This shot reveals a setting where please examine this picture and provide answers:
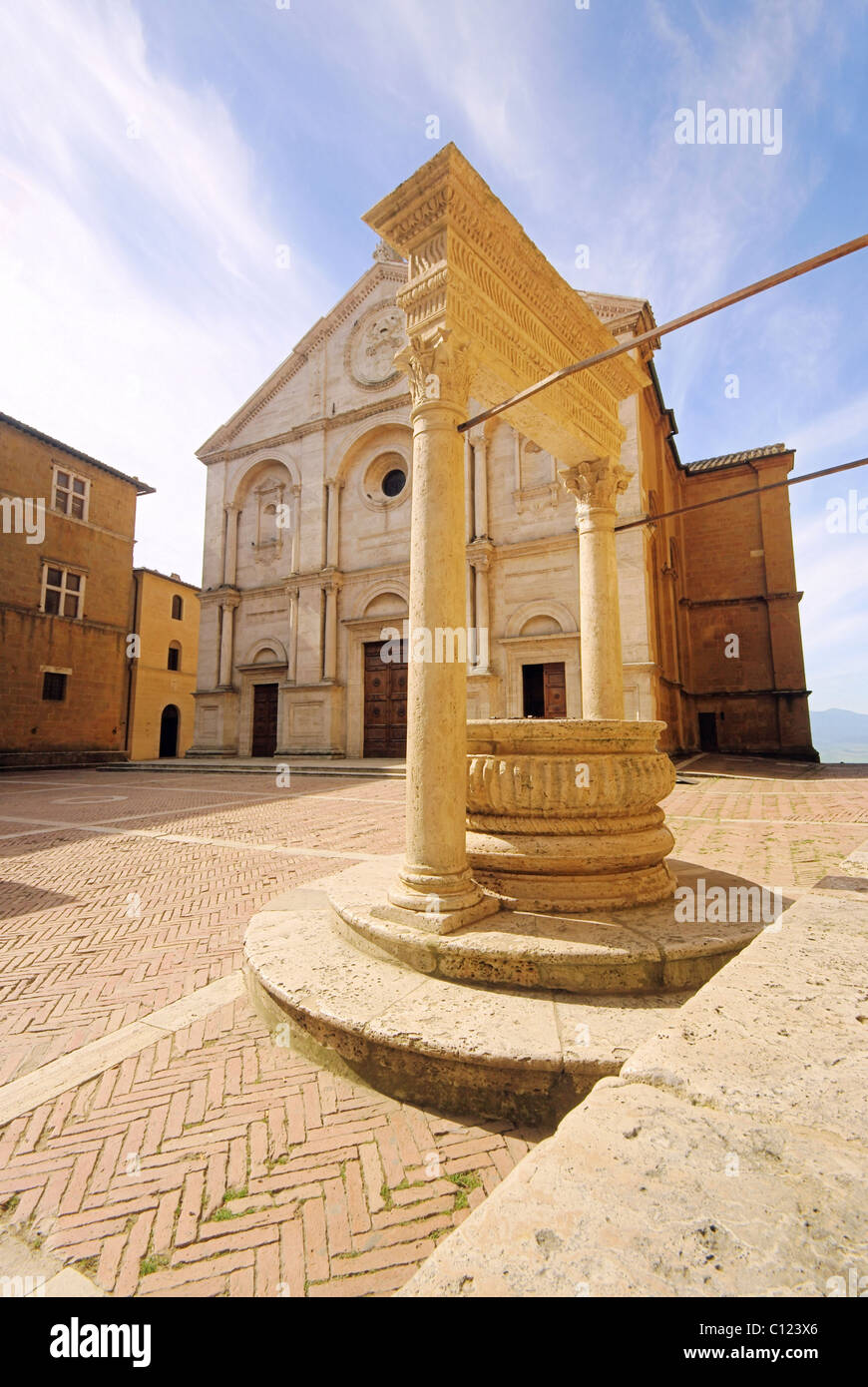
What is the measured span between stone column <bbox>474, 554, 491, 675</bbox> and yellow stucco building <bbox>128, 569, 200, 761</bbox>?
62.1ft

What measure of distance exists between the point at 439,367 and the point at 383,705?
53.6 ft

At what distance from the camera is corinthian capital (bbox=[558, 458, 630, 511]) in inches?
252

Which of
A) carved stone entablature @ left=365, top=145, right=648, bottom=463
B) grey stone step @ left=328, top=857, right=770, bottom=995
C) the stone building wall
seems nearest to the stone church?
the stone building wall

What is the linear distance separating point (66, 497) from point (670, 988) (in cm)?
2768

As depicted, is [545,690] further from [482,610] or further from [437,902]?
[437,902]

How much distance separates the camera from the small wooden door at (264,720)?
73.2 feet

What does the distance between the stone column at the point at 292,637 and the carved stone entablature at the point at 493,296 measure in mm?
16191

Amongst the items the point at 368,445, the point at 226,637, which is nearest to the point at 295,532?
the point at 368,445

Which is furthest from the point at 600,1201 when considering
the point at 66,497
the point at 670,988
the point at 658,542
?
the point at 66,497

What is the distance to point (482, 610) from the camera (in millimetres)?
18125

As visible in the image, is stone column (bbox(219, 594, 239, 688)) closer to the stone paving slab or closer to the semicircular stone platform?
the semicircular stone platform
